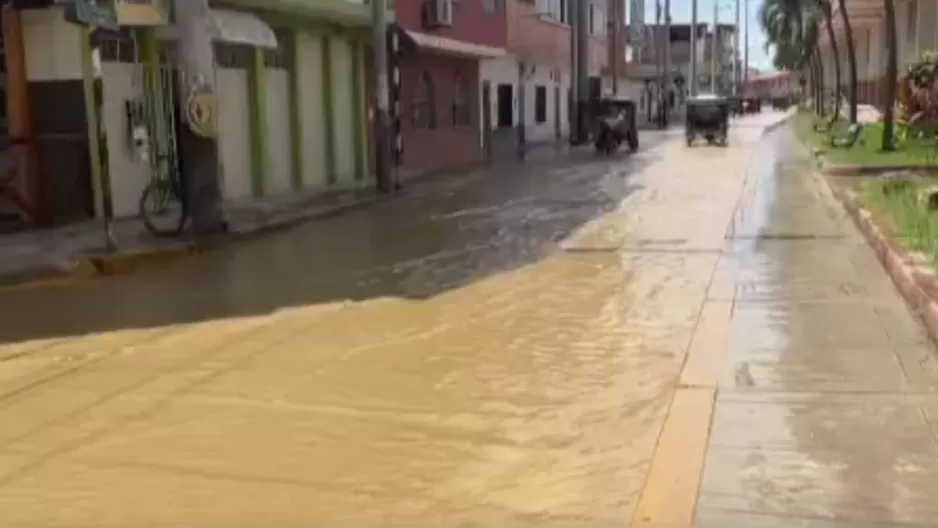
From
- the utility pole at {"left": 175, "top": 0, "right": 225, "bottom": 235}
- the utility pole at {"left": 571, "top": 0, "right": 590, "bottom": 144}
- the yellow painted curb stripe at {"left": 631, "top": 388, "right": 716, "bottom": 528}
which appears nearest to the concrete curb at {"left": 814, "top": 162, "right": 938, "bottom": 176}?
the utility pole at {"left": 175, "top": 0, "right": 225, "bottom": 235}

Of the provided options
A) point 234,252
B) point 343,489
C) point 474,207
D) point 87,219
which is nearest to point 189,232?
point 234,252

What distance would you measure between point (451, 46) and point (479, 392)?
72.2ft

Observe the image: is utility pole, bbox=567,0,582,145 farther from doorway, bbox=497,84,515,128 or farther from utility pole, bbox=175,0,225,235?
utility pole, bbox=175,0,225,235

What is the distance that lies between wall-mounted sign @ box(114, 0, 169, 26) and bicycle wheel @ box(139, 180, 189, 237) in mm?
2062

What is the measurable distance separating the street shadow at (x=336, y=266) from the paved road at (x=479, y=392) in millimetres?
66

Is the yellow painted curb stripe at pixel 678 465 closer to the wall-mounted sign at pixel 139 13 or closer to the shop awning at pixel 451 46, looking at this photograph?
the wall-mounted sign at pixel 139 13

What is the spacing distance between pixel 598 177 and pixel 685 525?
21.1 metres

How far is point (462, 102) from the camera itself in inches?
1275

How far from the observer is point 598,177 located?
84.1 feet

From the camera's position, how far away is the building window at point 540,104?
4407cm

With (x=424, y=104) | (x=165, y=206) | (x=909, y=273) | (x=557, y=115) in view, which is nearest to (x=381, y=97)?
(x=165, y=206)

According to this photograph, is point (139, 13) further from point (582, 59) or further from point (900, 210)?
point (582, 59)

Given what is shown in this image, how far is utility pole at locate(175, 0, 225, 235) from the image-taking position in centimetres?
1447

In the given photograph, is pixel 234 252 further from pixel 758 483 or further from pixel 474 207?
pixel 758 483
